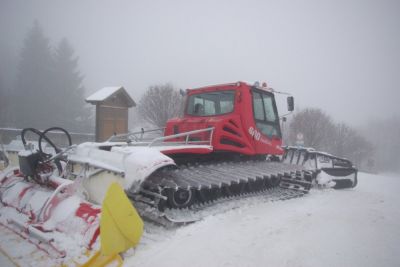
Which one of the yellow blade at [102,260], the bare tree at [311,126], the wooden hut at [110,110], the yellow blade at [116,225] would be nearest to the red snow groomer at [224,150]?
the yellow blade at [116,225]

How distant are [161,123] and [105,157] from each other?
18063mm

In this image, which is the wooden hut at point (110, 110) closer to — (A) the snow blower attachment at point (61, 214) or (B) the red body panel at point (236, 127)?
(B) the red body panel at point (236, 127)

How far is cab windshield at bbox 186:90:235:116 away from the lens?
6.17 m

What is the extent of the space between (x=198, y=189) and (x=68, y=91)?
1326 inches

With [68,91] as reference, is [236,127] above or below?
below

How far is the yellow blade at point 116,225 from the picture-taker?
2.91 m

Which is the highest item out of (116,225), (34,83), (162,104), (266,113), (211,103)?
(34,83)

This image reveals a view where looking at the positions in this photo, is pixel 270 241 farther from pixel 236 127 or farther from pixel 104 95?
pixel 104 95

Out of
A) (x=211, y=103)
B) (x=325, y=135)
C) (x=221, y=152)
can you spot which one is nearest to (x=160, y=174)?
(x=221, y=152)

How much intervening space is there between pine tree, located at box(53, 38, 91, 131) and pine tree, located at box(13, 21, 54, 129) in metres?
0.90

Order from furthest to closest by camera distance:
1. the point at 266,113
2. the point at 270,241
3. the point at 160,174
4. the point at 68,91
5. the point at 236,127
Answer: the point at 68,91 → the point at 266,113 → the point at 236,127 → the point at 160,174 → the point at 270,241

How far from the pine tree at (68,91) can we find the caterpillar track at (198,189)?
28.2 m

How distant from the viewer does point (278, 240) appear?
11.4 feet

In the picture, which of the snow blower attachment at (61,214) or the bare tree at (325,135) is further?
the bare tree at (325,135)
